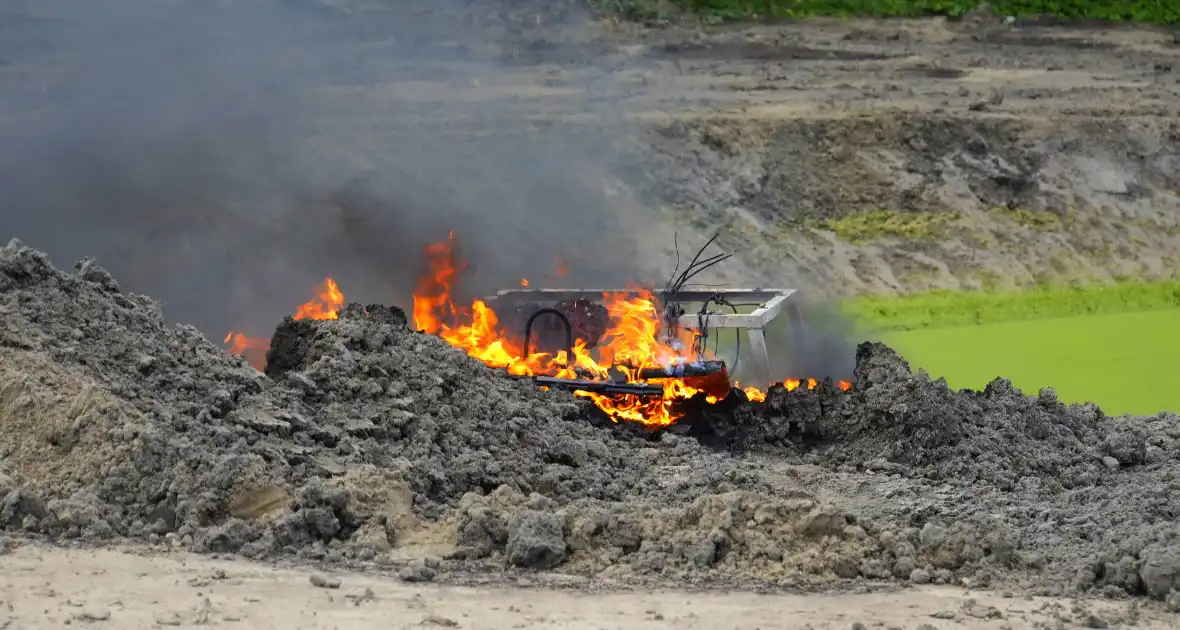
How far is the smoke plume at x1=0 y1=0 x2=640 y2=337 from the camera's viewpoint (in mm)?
14570

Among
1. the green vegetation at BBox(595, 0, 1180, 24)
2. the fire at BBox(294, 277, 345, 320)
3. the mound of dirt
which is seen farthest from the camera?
the green vegetation at BBox(595, 0, 1180, 24)

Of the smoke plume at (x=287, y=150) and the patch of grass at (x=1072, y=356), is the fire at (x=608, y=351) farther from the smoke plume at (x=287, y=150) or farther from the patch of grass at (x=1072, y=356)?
the patch of grass at (x=1072, y=356)

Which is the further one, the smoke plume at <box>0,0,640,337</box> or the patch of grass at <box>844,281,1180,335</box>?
the patch of grass at <box>844,281,1180,335</box>

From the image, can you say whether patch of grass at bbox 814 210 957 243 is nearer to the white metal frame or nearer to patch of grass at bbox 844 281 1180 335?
patch of grass at bbox 844 281 1180 335

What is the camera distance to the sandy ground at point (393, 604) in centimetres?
592

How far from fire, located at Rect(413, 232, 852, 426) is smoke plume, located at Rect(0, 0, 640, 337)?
151 centimetres

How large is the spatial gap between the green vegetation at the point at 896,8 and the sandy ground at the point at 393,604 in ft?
55.3

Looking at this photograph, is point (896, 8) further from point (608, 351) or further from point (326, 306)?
point (608, 351)

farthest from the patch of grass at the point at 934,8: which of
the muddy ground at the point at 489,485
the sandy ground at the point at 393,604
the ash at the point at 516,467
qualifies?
the sandy ground at the point at 393,604

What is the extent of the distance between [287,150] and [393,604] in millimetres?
11463

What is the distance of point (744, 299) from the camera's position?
40.9 ft

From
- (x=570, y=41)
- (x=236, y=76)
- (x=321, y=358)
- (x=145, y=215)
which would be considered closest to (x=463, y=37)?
(x=570, y=41)

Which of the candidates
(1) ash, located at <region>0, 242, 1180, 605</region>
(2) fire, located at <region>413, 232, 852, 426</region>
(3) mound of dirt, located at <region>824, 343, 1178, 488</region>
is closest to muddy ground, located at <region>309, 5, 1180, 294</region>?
(2) fire, located at <region>413, 232, 852, 426</region>

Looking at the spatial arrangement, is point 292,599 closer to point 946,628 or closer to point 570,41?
point 946,628
